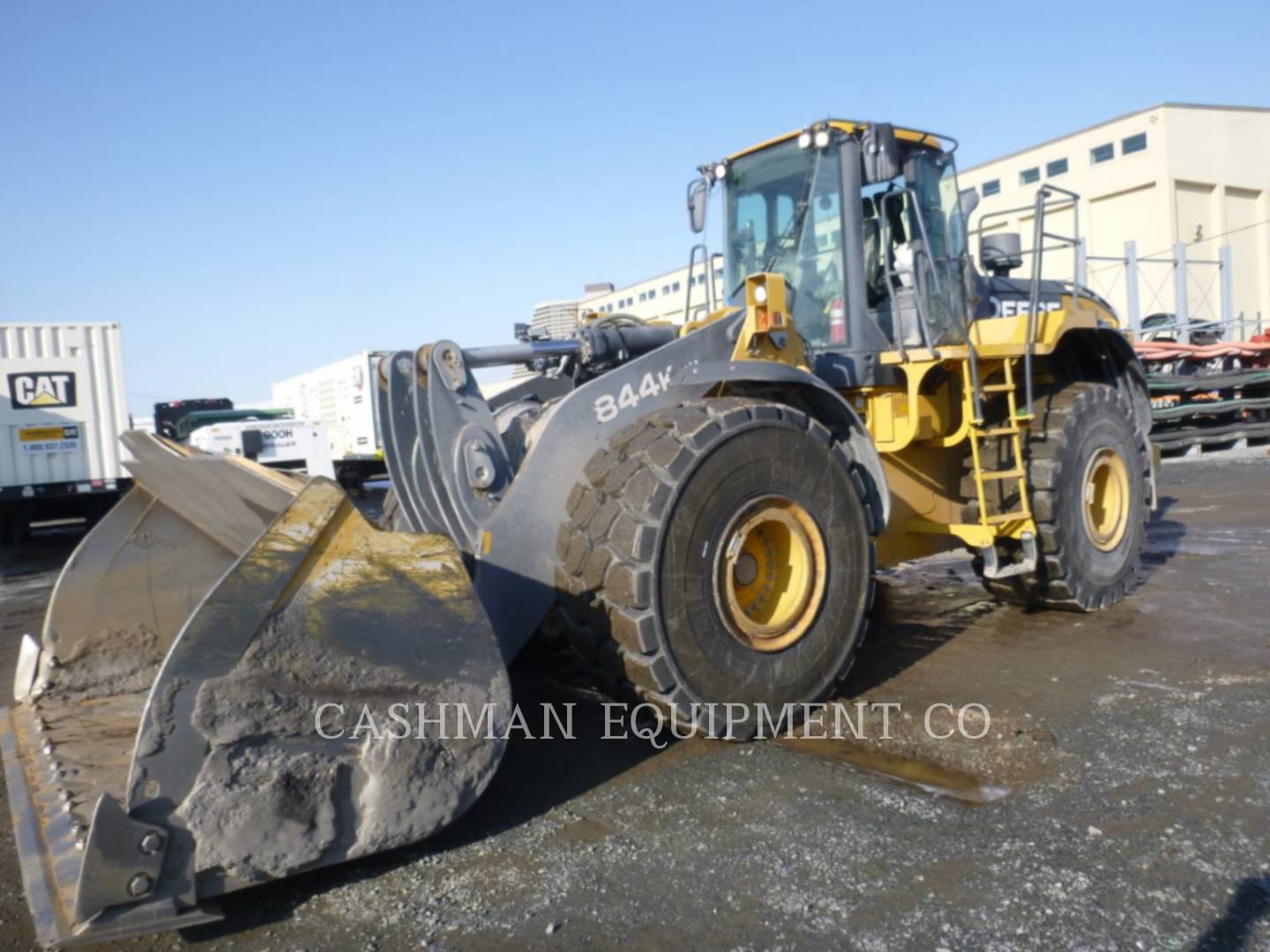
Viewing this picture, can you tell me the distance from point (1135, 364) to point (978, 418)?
2.16 m

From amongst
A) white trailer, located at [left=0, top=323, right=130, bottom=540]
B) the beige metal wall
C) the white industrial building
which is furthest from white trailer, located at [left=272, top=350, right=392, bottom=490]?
the beige metal wall

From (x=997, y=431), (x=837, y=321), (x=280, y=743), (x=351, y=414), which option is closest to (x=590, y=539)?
(x=280, y=743)

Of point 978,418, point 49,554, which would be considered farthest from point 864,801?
point 49,554

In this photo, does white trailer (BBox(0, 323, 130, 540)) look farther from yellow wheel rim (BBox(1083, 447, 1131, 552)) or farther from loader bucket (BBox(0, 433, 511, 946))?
yellow wheel rim (BBox(1083, 447, 1131, 552))

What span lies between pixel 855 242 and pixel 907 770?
9.05 ft

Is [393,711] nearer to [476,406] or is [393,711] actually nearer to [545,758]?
[545,758]

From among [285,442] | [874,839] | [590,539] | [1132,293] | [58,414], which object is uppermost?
[1132,293]

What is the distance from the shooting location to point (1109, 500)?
6.45m

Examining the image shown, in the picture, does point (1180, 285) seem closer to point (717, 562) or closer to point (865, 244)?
point (865, 244)

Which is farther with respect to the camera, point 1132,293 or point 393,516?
point 1132,293

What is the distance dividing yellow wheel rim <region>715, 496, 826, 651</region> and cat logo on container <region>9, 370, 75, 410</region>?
1331 cm

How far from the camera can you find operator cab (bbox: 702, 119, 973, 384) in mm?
5223

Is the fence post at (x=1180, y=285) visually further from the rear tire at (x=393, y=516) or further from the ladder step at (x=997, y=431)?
the rear tire at (x=393, y=516)

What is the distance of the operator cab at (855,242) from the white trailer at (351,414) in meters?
13.2
